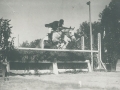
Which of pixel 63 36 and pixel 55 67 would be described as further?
pixel 63 36

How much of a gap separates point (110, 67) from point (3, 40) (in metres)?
21.1

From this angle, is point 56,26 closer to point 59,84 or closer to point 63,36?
point 63,36

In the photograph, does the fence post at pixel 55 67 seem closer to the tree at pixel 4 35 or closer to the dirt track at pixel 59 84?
the tree at pixel 4 35

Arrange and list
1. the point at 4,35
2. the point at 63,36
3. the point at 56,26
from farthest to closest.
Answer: the point at 63,36 < the point at 56,26 < the point at 4,35

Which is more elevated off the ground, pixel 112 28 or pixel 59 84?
pixel 112 28

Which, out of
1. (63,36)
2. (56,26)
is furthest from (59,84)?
(56,26)

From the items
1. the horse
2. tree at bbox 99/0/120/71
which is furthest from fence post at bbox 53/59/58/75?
the horse

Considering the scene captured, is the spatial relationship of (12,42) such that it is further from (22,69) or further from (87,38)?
(87,38)

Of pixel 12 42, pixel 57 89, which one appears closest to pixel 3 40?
pixel 12 42

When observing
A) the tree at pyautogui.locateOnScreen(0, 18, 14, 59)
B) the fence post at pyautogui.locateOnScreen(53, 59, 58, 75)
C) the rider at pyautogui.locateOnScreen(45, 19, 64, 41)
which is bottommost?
the fence post at pyautogui.locateOnScreen(53, 59, 58, 75)

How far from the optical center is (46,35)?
50.8 metres

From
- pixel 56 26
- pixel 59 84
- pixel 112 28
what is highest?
pixel 56 26

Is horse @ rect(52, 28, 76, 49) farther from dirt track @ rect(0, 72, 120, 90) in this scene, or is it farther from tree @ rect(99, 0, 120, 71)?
dirt track @ rect(0, 72, 120, 90)

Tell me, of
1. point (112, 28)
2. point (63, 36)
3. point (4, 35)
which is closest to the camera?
point (4, 35)
